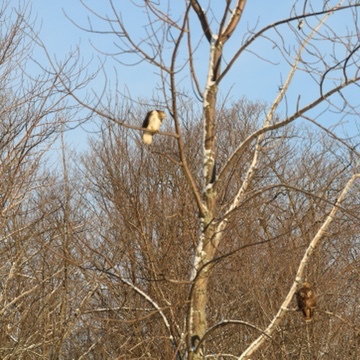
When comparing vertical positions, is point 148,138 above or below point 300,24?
below

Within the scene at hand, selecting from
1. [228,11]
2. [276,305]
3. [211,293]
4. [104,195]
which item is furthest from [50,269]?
[228,11]

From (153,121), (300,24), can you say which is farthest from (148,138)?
(300,24)

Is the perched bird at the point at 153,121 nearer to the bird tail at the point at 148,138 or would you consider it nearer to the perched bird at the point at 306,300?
the bird tail at the point at 148,138

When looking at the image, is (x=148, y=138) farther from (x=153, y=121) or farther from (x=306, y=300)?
(x=306, y=300)

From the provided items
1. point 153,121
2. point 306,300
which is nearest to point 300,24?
point 153,121

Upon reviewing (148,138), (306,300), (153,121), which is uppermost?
(153,121)

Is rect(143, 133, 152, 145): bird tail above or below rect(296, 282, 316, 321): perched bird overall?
above

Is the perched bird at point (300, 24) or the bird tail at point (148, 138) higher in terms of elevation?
the perched bird at point (300, 24)

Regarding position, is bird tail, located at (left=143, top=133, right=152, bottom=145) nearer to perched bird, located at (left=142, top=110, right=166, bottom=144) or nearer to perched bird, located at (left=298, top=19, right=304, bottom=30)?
perched bird, located at (left=142, top=110, right=166, bottom=144)

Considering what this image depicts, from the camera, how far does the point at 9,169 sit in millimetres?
7340

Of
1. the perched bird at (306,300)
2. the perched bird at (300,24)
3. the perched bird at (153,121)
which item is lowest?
the perched bird at (306,300)

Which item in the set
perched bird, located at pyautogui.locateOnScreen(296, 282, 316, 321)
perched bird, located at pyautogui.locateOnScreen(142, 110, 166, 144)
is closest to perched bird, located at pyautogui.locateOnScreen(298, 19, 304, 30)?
perched bird, located at pyautogui.locateOnScreen(142, 110, 166, 144)

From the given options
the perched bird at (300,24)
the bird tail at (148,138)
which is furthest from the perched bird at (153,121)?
the perched bird at (300,24)

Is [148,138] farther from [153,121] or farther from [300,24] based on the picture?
[300,24]
